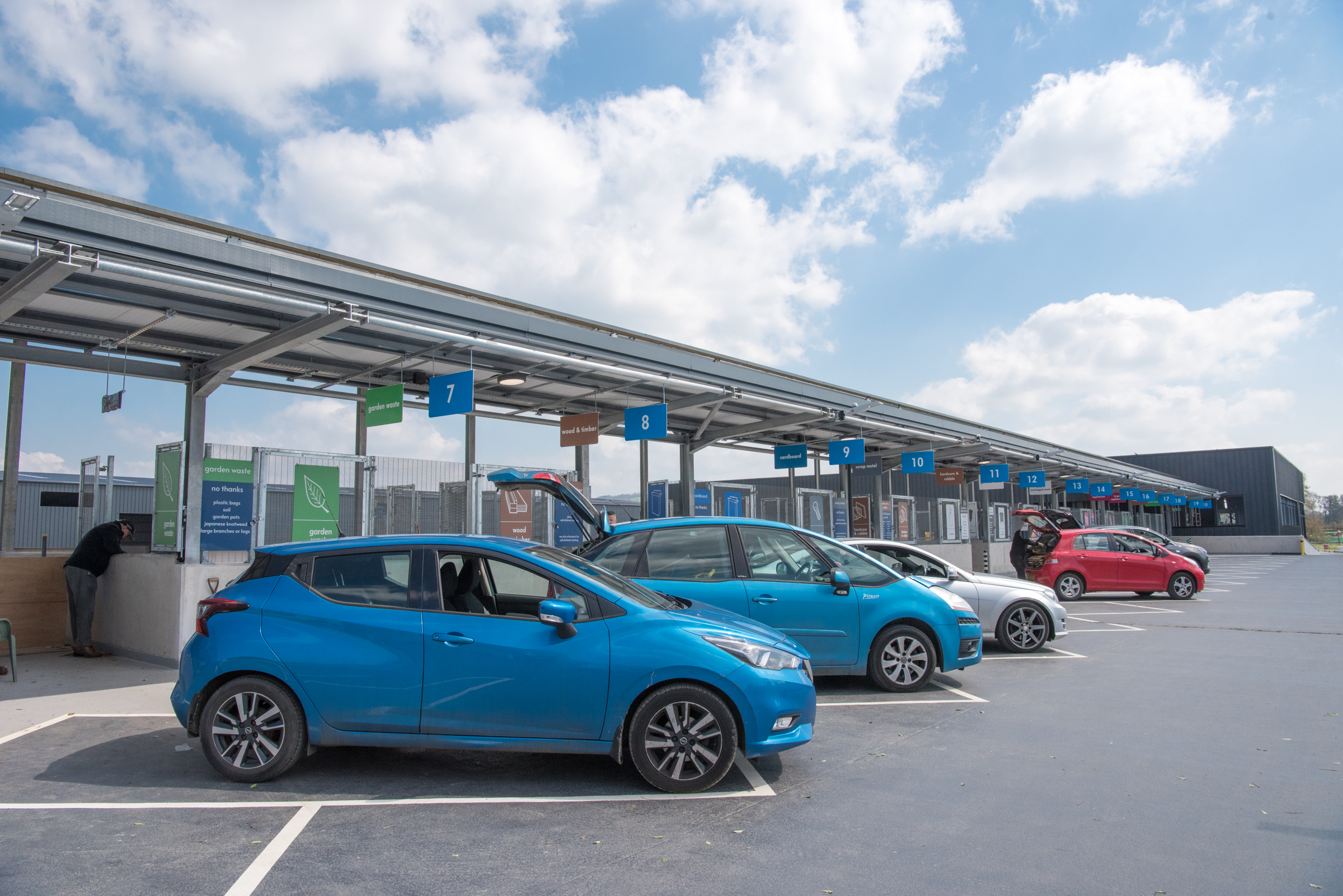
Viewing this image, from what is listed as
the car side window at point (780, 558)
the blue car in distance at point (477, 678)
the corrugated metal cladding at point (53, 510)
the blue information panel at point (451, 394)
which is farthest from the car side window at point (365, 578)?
the corrugated metal cladding at point (53, 510)

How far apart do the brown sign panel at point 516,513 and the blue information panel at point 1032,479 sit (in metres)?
22.2

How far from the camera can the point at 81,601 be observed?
10.0 metres

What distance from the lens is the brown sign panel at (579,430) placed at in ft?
43.3

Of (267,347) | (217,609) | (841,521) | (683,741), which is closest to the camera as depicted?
(683,741)

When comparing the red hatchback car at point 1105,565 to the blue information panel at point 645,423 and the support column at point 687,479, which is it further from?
the blue information panel at point 645,423

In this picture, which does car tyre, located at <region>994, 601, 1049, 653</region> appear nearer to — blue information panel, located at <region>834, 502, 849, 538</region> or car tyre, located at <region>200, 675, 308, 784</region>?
car tyre, located at <region>200, 675, 308, 784</region>

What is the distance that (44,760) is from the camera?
18.2ft

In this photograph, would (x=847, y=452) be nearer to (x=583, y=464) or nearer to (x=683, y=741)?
(x=583, y=464)

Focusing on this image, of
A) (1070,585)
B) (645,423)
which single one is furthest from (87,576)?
(1070,585)

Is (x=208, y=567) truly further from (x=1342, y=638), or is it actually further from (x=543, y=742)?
(x=1342, y=638)

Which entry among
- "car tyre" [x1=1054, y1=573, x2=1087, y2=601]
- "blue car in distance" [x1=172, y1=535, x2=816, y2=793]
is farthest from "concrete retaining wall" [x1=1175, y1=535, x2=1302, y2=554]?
"blue car in distance" [x1=172, y1=535, x2=816, y2=793]

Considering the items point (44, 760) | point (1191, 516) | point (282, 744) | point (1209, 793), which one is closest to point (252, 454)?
point (44, 760)

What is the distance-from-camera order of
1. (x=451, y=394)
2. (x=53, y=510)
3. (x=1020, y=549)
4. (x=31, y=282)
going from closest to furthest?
(x=31, y=282)
(x=451, y=394)
(x=1020, y=549)
(x=53, y=510)

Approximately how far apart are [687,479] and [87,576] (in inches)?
418
